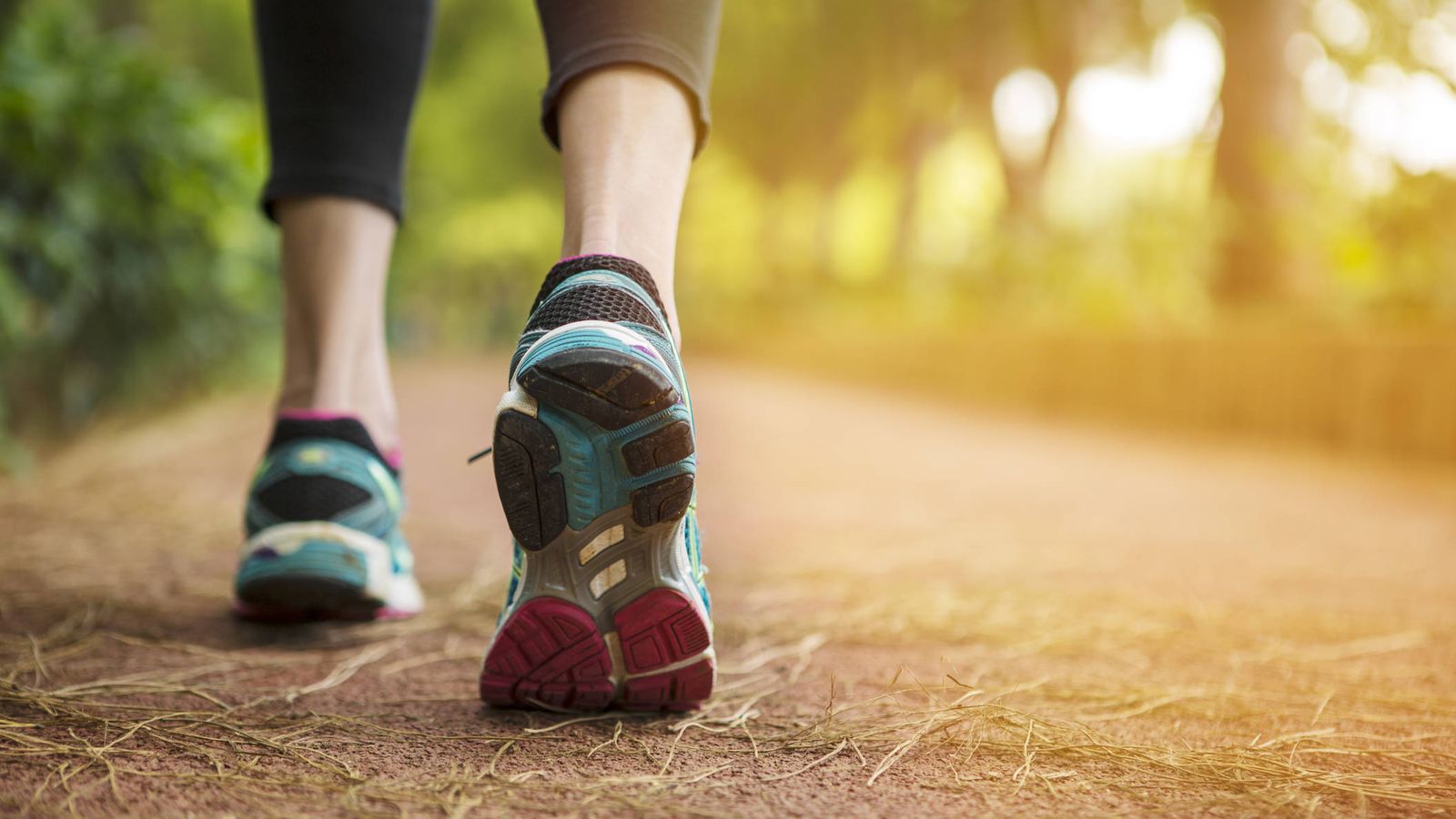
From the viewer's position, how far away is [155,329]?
11.4 feet

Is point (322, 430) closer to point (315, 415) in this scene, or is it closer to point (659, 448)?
point (315, 415)

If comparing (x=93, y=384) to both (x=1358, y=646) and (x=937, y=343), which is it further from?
(x=937, y=343)

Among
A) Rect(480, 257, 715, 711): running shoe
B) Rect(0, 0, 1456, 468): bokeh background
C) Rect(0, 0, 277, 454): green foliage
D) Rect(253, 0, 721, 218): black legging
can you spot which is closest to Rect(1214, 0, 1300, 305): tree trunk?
Rect(0, 0, 1456, 468): bokeh background

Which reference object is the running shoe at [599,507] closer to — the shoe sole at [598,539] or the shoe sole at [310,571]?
the shoe sole at [598,539]

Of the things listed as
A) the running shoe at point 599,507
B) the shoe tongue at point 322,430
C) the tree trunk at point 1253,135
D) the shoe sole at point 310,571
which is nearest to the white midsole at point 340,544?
the shoe sole at point 310,571

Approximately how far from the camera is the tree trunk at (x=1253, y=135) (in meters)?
5.57

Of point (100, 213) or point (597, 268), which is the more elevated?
point (100, 213)

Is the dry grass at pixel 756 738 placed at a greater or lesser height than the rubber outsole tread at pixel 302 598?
lesser

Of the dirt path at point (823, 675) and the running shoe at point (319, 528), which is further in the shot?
the running shoe at point (319, 528)

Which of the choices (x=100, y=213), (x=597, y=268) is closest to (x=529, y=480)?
(x=597, y=268)

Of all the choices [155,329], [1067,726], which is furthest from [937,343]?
[1067,726]

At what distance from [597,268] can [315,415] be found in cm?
52

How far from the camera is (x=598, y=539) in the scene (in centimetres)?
88

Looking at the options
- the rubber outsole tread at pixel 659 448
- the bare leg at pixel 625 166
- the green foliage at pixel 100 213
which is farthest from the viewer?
the green foliage at pixel 100 213
